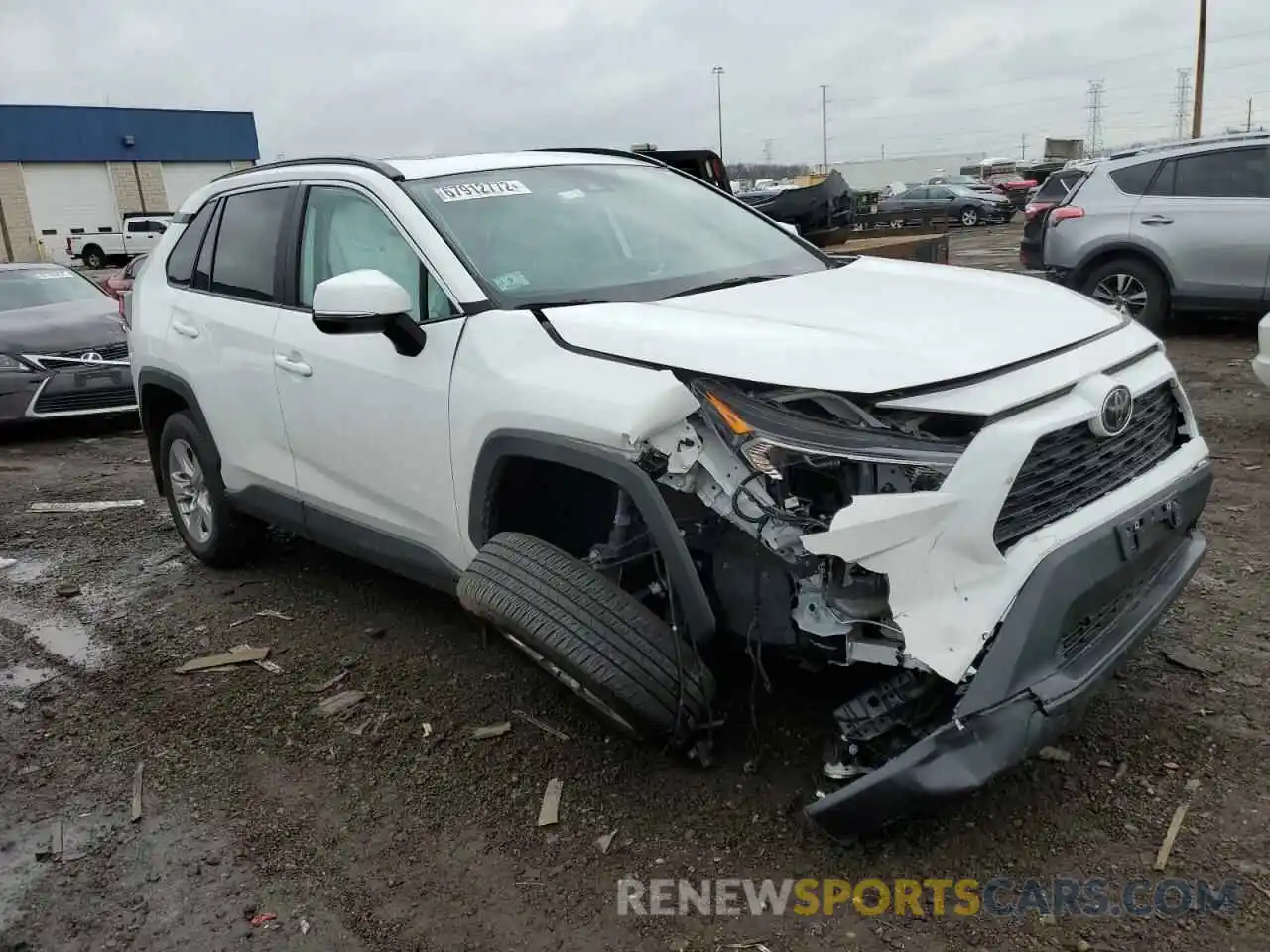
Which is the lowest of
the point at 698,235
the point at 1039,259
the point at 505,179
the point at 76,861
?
the point at 76,861

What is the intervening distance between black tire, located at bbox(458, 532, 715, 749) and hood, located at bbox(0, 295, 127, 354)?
7.38m

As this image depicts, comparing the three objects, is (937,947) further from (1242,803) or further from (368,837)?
(368,837)

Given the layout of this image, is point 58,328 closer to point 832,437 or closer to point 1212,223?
point 832,437

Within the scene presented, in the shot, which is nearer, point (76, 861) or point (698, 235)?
point (76, 861)

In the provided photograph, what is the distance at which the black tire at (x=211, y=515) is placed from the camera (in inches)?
186

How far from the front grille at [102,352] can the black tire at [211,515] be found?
13.6 ft

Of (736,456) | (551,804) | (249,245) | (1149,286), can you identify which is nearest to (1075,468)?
(736,456)

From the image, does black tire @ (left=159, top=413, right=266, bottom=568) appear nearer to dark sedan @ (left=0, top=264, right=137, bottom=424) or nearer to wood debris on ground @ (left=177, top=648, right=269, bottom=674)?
wood debris on ground @ (left=177, top=648, right=269, bottom=674)

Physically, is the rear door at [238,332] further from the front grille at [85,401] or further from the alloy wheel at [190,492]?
the front grille at [85,401]

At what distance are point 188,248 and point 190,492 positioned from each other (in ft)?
3.90

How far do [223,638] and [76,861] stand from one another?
151 cm

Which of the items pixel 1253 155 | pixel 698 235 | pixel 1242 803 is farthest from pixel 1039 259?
pixel 1242 803

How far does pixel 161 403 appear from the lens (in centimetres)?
515

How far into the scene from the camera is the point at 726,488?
2562 millimetres
